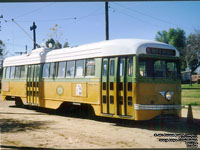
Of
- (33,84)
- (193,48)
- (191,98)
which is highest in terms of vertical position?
(193,48)

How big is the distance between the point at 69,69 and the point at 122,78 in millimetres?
3393

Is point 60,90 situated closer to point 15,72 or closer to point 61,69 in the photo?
point 61,69

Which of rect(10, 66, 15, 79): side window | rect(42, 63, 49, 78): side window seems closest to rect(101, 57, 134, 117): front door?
rect(42, 63, 49, 78): side window

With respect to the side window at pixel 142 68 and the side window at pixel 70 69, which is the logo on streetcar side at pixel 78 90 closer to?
the side window at pixel 70 69

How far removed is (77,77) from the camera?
11.2 metres

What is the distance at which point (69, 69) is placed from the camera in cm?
1184

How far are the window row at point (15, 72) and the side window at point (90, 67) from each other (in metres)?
5.95

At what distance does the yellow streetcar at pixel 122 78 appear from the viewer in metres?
8.95

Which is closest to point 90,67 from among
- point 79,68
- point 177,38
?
point 79,68

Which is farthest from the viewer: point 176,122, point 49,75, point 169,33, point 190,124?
point 169,33

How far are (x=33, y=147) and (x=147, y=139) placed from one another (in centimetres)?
313

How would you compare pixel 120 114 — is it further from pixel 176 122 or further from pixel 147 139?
pixel 176 122

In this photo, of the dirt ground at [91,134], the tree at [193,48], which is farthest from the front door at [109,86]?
the tree at [193,48]

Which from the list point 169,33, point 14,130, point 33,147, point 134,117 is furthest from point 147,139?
point 169,33
